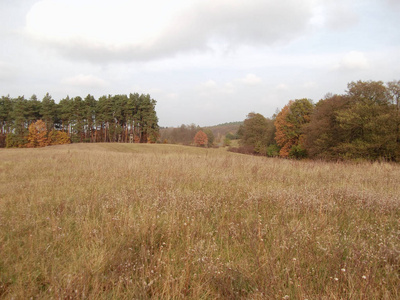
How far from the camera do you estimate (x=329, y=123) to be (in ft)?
96.6

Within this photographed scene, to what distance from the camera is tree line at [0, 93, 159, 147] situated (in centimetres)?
5369

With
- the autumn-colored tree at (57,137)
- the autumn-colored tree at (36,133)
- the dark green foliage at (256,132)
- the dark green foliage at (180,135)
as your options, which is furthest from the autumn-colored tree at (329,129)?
the dark green foliage at (180,135)

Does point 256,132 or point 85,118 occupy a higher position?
point 85,118

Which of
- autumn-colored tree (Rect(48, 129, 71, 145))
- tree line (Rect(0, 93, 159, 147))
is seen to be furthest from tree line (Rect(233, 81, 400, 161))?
autumn-colored tree (Rect(48, 129, 71, 145))

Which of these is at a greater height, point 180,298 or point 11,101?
point 11,101

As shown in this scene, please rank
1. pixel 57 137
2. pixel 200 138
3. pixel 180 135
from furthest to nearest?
pixel 180 135
pixel 200 138
pixel 57 137

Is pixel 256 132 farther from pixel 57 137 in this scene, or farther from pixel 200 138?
pixel 57 137

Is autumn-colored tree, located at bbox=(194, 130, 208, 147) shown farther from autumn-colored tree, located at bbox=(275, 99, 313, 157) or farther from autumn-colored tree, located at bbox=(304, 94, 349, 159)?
autumn-colored tree, located at bbox=(304, 94, 349, 159)

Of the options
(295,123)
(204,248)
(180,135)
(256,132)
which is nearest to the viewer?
(204,248)

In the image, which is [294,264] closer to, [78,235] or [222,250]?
[222,250]

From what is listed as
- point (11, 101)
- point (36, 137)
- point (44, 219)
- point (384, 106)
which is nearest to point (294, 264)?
point (44, 219)

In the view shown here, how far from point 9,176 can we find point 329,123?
3464cm

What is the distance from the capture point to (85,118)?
5856cm

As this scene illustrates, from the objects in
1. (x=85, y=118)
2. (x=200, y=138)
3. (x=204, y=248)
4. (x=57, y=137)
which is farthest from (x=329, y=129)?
(x=200, y=138)
